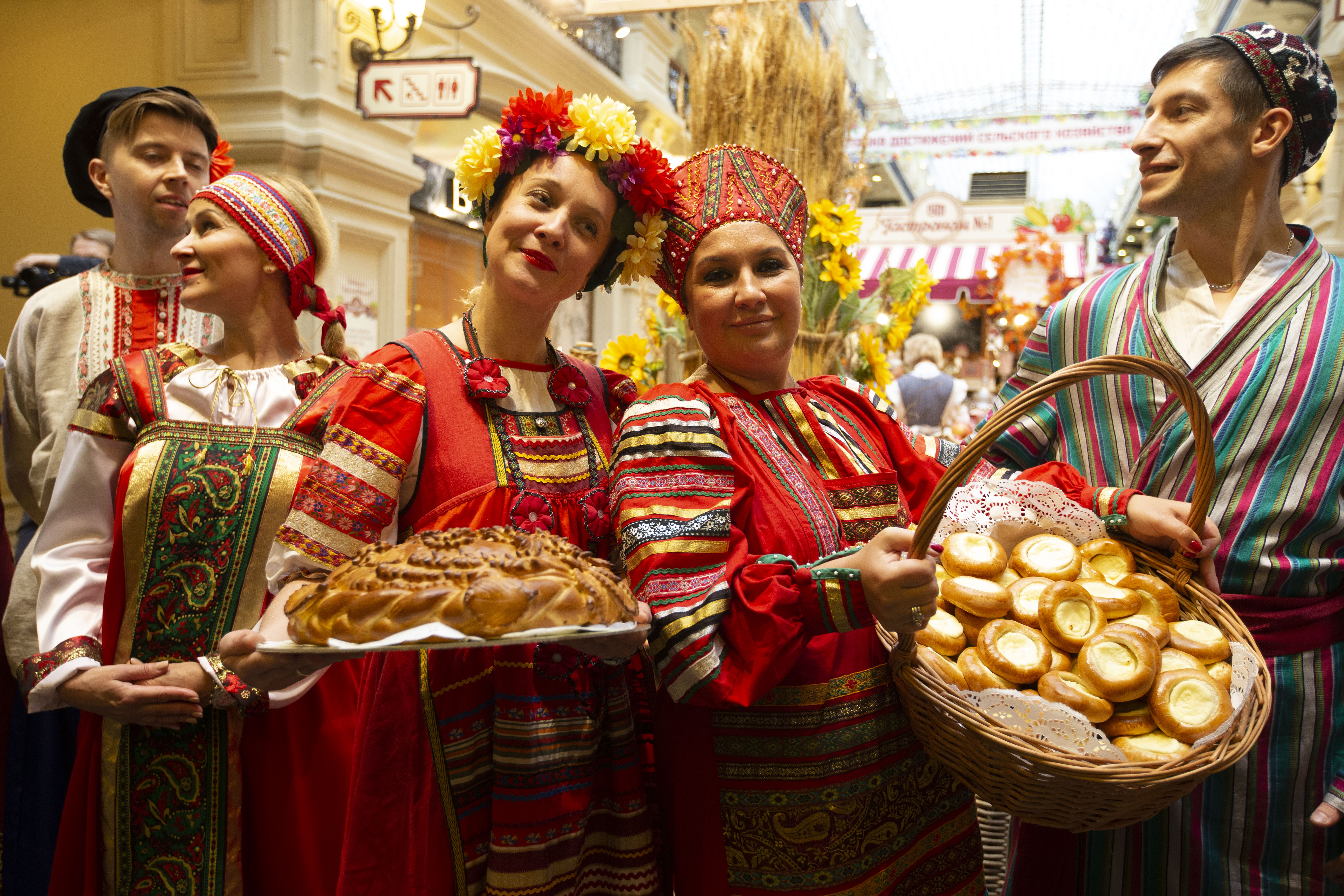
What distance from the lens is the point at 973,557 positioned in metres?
1.43

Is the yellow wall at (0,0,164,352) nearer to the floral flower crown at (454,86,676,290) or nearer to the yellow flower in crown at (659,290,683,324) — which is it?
the yellow flower in crown at (659,290,683,324)

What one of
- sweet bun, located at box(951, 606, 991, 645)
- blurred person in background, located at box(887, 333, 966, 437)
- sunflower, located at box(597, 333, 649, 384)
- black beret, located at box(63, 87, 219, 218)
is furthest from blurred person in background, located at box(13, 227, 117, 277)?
blurred person in background, located at box(887, 333, 966, 437)

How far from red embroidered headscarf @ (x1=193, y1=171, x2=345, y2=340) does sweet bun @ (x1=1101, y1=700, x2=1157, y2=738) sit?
5.37 ft

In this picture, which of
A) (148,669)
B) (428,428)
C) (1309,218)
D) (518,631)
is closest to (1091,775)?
(518,631)

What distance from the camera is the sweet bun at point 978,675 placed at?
126cm

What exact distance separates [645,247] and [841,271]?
50.1 inches

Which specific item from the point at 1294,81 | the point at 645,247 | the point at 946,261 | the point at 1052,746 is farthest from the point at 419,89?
the point at 946,261

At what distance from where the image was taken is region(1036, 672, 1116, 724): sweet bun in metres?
1.23

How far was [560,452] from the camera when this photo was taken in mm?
1413

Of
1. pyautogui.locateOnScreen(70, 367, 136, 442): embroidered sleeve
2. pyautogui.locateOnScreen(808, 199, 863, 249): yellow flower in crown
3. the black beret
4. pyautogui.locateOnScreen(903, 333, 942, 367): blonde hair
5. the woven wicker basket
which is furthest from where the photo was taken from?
pyautogui.locateOnScreen(903, 333, 942, 367): blonde hair

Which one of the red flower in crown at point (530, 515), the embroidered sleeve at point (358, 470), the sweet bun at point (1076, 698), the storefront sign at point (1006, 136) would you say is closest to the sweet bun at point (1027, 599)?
the sweet bun at point (1076, 698)

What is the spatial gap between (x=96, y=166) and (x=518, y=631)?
1986 mm

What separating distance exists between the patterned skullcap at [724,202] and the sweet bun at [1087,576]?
716mm

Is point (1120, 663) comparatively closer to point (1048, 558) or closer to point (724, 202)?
point (1048, 558)
